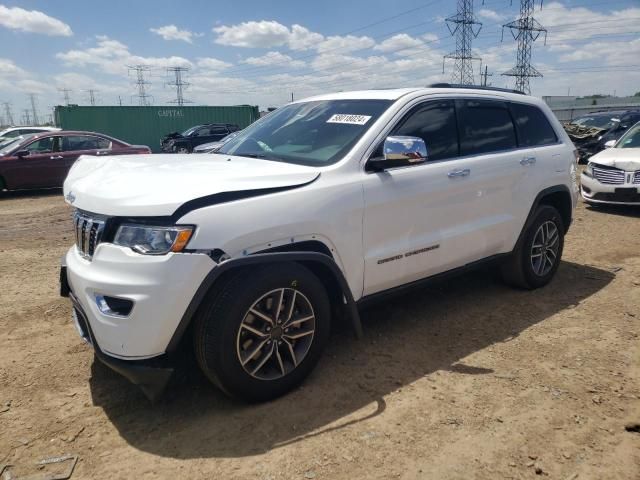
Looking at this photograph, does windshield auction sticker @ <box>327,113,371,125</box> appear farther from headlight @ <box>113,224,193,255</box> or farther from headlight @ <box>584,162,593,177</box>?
headlight @ <box>584,162,593,177</box>

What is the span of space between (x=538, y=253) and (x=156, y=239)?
3.71 metres

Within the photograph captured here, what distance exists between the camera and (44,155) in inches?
473

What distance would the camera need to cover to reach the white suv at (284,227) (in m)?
2.55

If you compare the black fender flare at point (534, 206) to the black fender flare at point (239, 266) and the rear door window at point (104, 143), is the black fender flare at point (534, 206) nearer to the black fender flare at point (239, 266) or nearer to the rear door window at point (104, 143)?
the black fender flare at point (239, 266)

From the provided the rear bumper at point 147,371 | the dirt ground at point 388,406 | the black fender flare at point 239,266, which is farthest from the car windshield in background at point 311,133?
the rear bumper at point 147,371

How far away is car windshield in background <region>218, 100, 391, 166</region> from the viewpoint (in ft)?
11.1

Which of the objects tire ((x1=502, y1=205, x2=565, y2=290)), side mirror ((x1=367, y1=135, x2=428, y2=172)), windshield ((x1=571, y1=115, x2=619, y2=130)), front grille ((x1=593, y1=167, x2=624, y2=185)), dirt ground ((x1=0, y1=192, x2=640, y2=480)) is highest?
windshield ((x1=571, y1=115, x2=619, y2=130))

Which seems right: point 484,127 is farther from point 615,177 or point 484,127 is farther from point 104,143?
point 104,143

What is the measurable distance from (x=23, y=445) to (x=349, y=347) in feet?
6.91

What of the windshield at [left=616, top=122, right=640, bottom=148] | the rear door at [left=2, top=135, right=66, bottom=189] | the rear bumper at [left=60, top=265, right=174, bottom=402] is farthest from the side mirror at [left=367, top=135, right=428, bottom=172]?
the rear door at [left=2, top=135, right=66, bottom=189]

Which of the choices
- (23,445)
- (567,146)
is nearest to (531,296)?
(567,146)

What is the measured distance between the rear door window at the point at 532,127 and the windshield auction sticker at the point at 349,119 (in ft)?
5.94

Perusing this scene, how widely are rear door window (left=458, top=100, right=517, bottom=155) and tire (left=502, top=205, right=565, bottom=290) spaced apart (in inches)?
31.1

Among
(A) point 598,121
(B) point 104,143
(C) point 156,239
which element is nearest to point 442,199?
(C) point 156,239
